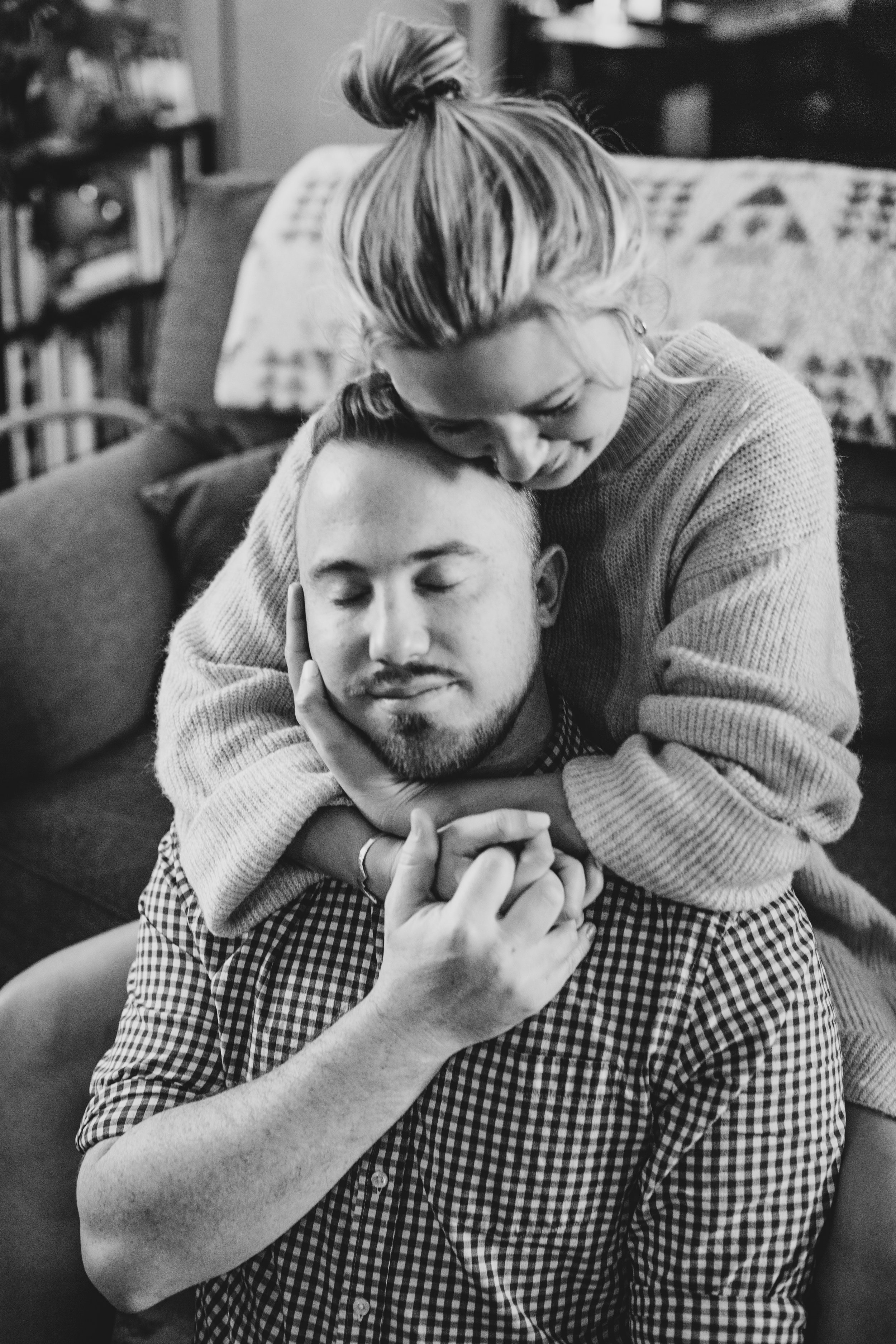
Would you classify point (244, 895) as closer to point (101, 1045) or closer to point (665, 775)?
point (101, 1045)

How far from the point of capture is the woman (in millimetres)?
930

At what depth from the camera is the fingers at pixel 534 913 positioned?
3.19ft

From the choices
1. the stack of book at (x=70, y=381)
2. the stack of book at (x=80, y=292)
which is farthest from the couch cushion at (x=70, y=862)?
the stack of book at (x=70, y=381)

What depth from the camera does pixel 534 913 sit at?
38.6 inches

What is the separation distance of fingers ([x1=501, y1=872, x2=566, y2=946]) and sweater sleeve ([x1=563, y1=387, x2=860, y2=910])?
6cm

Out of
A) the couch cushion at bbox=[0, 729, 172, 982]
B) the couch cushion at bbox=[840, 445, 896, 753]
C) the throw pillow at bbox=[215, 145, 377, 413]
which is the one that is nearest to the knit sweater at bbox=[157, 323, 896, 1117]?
the couch cushion at bbox=[0, 729, 172, 982]

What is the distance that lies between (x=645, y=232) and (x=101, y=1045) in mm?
884

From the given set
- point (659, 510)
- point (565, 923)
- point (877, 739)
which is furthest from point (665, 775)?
point (877, 739)

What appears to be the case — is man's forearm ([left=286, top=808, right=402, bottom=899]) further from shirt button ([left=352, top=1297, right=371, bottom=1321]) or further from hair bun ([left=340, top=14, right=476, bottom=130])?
hair bun ([left=340, top=14, right=476, bottom=130])

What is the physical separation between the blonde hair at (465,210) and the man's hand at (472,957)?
0.41 m

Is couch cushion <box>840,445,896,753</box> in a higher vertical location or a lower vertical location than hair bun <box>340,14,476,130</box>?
lower

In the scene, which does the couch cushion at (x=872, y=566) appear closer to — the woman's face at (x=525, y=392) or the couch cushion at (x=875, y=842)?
the couch cushion at (x=875, y=842)

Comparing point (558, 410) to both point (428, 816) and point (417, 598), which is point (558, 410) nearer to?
point (417, 598)

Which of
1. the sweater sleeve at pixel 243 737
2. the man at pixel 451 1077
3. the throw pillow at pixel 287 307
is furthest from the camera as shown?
the throw pillow at pixel 287 307
